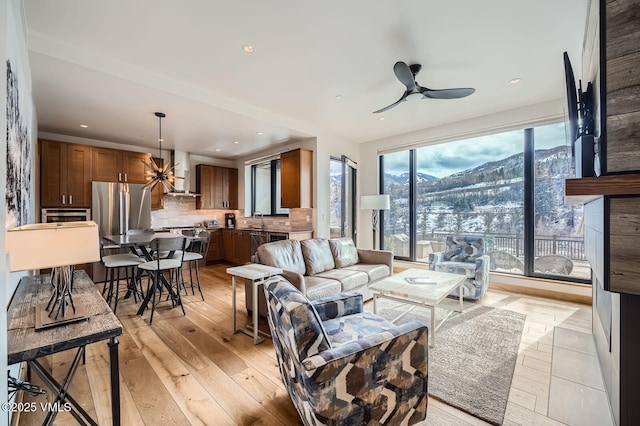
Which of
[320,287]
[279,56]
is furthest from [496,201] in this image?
[279,56]

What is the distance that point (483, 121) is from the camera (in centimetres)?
454

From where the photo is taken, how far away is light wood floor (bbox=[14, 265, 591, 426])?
1.72 meters

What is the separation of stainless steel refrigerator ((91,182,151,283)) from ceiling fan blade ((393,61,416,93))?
502cm

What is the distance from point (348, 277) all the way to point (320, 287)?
0.53 metres

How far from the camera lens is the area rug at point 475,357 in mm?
1863

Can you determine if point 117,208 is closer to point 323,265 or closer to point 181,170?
point 181,170

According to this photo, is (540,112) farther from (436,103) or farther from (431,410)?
(431,410)

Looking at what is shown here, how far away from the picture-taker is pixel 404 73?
2.62 meters

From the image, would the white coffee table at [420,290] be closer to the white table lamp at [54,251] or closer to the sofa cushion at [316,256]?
the sofa cushion at [316,256]

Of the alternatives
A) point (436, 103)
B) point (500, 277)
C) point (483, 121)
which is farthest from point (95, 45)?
point (500, 277)

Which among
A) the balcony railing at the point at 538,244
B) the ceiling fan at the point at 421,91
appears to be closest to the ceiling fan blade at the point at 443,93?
the ceiling fan at the point at 421,91

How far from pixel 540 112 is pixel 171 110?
525 cm

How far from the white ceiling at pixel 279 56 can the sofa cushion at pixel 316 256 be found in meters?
2.03

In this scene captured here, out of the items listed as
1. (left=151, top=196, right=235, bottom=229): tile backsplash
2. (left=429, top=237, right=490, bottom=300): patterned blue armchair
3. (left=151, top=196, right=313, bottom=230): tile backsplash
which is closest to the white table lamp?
(left=429, top=237, right=490, bottom=300): patterned blue armchair
